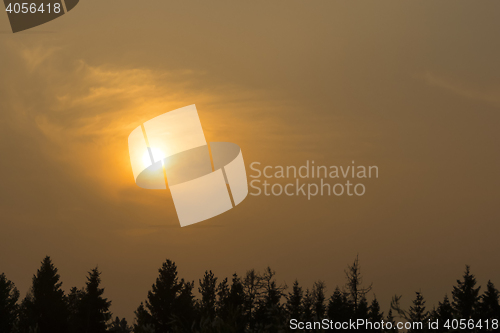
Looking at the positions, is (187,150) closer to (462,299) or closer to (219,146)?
(219,146)

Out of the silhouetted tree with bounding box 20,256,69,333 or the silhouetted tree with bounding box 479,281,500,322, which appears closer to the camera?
the silhouetted tree with bounding box 20,256,69,333

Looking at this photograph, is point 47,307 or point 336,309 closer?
point 47,307

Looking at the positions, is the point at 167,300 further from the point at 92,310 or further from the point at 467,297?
the point at 467,297

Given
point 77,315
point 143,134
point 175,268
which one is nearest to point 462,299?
point 175,268

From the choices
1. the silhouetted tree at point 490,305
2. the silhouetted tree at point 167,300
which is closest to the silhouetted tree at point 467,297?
the silhouetted tree at point 490,305

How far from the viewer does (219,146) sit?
100ft

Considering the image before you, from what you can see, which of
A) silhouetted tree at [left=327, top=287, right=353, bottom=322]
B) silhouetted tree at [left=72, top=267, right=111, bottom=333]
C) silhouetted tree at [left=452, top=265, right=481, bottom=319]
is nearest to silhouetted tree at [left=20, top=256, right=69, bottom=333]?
silhouetted tree at [left=72, top=267, right=111, bottom=333]

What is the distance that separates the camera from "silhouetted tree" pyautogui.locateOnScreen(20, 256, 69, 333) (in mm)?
56000

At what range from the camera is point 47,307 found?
187 feet

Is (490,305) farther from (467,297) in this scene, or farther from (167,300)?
(167,300)

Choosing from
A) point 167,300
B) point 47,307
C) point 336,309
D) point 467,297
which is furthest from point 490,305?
point 47,307

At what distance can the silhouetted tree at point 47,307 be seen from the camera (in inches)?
2205

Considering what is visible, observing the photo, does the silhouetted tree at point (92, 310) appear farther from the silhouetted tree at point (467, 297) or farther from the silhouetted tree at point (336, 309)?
the silhouetted tree at point (467, 297)

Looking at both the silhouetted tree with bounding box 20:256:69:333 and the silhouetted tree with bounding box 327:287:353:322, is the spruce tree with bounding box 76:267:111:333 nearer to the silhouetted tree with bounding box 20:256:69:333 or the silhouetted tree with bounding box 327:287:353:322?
the silhouetted tree with bounding box 20:256:69:333
